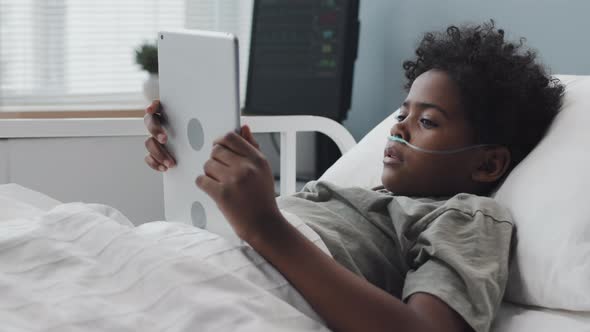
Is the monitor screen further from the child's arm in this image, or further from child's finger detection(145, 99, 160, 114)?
the child's arm

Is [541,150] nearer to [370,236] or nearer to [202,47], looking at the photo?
[370,236]

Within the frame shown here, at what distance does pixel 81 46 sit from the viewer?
2.64 metres

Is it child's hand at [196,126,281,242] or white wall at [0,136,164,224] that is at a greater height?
child's hand at [196,126,281,242]

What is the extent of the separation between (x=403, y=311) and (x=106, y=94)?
202 centimetres

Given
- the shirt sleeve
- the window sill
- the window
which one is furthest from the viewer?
the window

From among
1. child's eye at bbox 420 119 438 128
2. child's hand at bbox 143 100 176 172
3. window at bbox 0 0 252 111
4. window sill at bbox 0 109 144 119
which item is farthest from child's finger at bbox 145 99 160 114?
window at bbox 0 0 252 111

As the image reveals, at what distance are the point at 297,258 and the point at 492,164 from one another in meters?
0.42

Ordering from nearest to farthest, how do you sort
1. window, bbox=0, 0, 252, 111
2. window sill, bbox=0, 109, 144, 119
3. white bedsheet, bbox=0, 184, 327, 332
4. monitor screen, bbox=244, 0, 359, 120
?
white bedsheet, bbox=0, 184, 327, 332, window sill, bbox=0, 109, 144, 119, monitor screen, bbox=244, 0, 359, 120, window, bbox=0, 0, 252, 111

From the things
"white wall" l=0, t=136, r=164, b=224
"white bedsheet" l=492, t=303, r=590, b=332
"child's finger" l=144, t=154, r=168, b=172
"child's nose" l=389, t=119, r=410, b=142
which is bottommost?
→ "white wall" l=0, t=136, r=164, b=224

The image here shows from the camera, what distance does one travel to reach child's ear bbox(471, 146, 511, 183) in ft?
3.83

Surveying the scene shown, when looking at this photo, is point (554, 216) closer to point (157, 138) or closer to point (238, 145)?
point (238, 145)

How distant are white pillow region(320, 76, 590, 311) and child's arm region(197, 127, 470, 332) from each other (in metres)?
0.14

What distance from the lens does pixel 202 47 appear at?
96 cm

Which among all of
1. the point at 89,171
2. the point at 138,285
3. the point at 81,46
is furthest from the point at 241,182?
the point at 81,46
